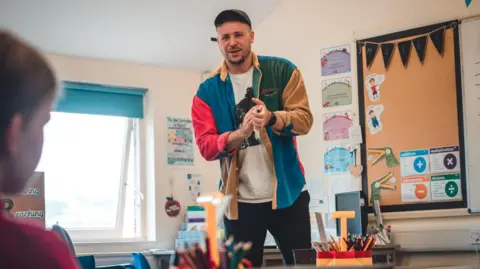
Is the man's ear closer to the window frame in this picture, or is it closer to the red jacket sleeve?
the red jacket sleeve

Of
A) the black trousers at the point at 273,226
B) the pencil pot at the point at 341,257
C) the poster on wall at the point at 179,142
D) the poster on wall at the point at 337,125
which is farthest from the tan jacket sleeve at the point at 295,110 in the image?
the poster on wall at the point at 179,142

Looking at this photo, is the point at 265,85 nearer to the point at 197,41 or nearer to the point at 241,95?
the point at 241,95

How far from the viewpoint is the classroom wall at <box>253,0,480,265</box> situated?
11.8 ft

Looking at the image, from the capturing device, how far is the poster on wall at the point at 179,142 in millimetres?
4547

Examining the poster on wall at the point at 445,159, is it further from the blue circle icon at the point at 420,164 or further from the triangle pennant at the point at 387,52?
the triangle pennant at the point at 387,52

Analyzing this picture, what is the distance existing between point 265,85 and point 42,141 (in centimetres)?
147

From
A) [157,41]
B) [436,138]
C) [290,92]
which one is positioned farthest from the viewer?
[157,41]

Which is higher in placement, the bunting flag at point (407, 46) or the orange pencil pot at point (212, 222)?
the bunting flag at point (407, 46)

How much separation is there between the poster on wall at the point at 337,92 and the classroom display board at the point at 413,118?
9 cm

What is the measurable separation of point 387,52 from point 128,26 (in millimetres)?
1665

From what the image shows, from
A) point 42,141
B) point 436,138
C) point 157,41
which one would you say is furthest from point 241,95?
point 157,41

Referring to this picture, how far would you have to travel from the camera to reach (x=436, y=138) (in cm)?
368

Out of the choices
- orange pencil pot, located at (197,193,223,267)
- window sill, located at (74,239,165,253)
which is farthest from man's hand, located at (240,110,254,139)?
window sill, located at (74,239,165,253)

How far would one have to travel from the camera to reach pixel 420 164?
3719 mm
